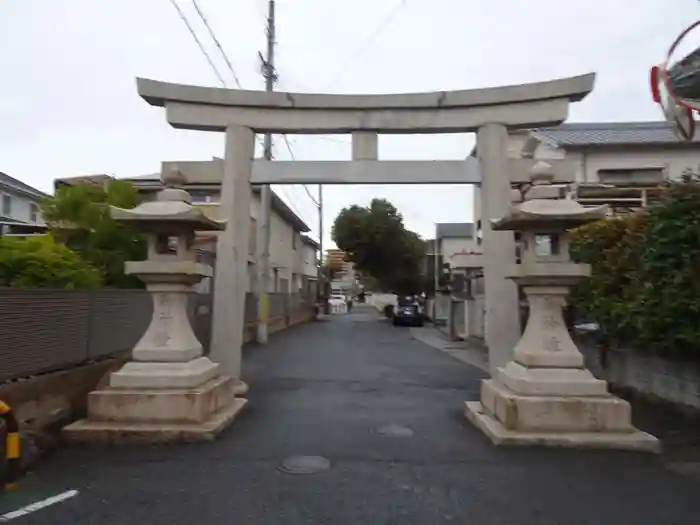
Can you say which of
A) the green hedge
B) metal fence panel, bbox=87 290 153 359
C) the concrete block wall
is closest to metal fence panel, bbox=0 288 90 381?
metal fence panel, bbox=87 290 153 359

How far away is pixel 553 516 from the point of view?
16.6 ft

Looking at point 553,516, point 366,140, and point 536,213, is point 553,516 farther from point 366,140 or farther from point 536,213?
point 366,140

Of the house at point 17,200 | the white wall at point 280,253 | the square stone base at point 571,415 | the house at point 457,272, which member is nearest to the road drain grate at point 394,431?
the square stone base at point 571,415

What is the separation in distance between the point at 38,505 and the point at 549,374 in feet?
18.1

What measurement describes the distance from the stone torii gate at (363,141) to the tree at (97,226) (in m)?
2.81

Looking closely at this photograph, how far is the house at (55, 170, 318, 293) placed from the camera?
11398 mm

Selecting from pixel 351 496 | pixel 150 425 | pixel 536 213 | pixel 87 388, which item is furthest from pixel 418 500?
pixel 87 388

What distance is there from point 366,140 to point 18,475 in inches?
287

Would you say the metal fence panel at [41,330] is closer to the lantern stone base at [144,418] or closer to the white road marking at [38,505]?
the lantern stone base at [144,418]

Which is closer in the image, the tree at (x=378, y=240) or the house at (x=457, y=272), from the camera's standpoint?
the house at (x=457, y=272)

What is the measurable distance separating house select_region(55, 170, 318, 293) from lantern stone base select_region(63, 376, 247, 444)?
4.50 metres

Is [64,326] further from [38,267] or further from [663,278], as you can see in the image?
[663,278]

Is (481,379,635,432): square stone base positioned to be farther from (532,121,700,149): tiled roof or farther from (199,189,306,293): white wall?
Result: (199,189,306,293): white wall

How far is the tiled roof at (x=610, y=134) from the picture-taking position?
22.3 m
